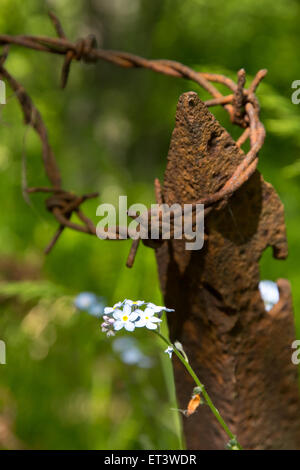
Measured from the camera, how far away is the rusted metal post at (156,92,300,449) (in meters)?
0.87

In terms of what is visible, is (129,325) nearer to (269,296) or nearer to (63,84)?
(269,296)

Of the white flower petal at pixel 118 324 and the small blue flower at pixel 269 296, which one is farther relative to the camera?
the small blue flower at pixel 269 296

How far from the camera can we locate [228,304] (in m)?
0.96

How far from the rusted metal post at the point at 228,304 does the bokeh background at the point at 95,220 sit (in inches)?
8.5

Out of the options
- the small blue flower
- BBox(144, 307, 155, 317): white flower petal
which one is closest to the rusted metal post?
the small blue flower

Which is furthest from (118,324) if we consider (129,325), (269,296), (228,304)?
(269,296)

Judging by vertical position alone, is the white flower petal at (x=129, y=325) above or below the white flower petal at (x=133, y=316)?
below

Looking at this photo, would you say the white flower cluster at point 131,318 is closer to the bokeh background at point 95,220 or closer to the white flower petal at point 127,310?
the white flower petal at point 127,310

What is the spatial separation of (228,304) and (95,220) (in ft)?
5.25

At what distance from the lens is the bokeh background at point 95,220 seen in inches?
71.9

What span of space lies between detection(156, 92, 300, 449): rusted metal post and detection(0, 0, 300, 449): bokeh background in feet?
0.70

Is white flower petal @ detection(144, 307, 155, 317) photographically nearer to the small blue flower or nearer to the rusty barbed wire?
the rusty barbed wire

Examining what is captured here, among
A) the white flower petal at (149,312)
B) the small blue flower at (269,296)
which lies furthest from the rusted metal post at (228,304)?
the white flower petal at (149,312)

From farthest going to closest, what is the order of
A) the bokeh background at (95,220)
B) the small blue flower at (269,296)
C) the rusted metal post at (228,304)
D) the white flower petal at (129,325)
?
the bokeh background at (95,220), the small blue flower at (269,296), the rusted metal post at (228,304), the white flower petal at (129,325)
